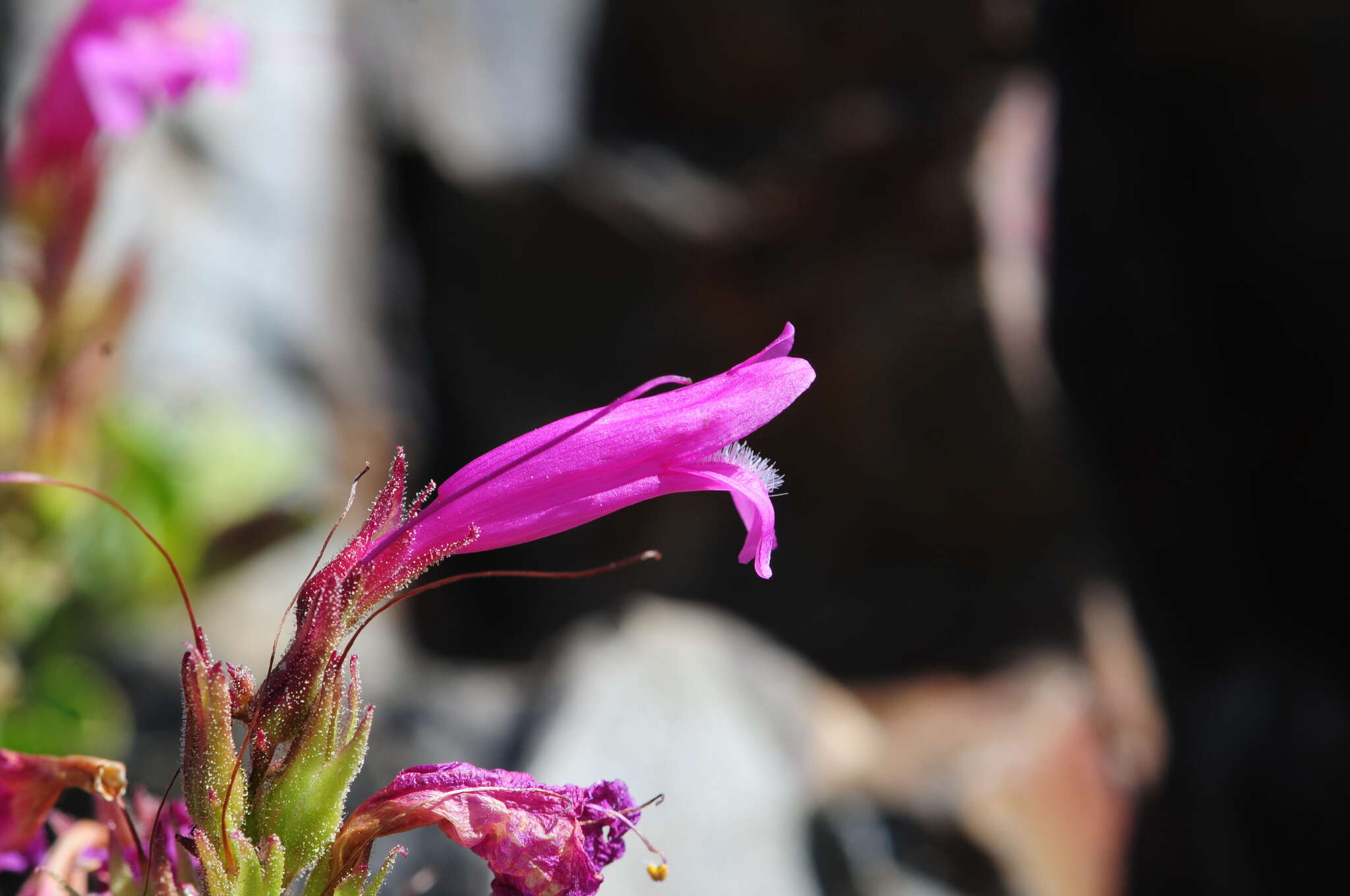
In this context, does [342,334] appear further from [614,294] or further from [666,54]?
[666,54]

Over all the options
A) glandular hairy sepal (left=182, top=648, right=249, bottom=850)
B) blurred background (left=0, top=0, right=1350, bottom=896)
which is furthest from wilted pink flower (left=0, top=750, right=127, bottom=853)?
blurred background (left=0, top=0, right=1350, bottom=896)

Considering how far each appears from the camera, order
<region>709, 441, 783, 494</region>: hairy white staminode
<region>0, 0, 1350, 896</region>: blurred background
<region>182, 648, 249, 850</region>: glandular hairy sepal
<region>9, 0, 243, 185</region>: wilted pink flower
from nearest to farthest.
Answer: <region>182, 648, 249, 850</region>: glandular hairy sepal < <region>709, 441, 783, 494</region>: hairy white staminode < <region>9, 0, 243, 185</region>: wilted pink flower < <region>0, 0, 1350, 896</region>: blurred background

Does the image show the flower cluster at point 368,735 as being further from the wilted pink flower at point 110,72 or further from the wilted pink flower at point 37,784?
the wilted pink flower at point 110,72

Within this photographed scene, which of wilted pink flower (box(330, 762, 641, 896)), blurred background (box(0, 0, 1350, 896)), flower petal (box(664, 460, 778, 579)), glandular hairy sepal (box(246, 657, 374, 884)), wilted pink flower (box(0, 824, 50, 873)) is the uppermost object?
flower petal (box(664, 460, 778, 579))

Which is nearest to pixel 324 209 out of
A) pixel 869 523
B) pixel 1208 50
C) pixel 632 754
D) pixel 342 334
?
pixel 342 334

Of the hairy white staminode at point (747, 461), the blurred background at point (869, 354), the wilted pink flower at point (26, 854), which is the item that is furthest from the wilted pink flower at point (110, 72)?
the blurred background at point (869, 354)

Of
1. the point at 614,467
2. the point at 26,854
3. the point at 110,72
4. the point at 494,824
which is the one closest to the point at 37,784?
the point at 26,854

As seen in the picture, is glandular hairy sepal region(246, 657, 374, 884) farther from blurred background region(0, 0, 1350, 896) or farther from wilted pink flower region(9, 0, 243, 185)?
blurred background region(0, 0, 1350, 896)

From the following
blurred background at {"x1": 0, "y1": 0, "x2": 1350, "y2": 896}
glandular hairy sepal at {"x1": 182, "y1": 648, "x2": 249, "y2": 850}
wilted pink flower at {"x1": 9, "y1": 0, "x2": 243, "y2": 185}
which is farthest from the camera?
blurred background at {"x1": 0, "y1": 0, "x2": 1350, "y2": 896}
